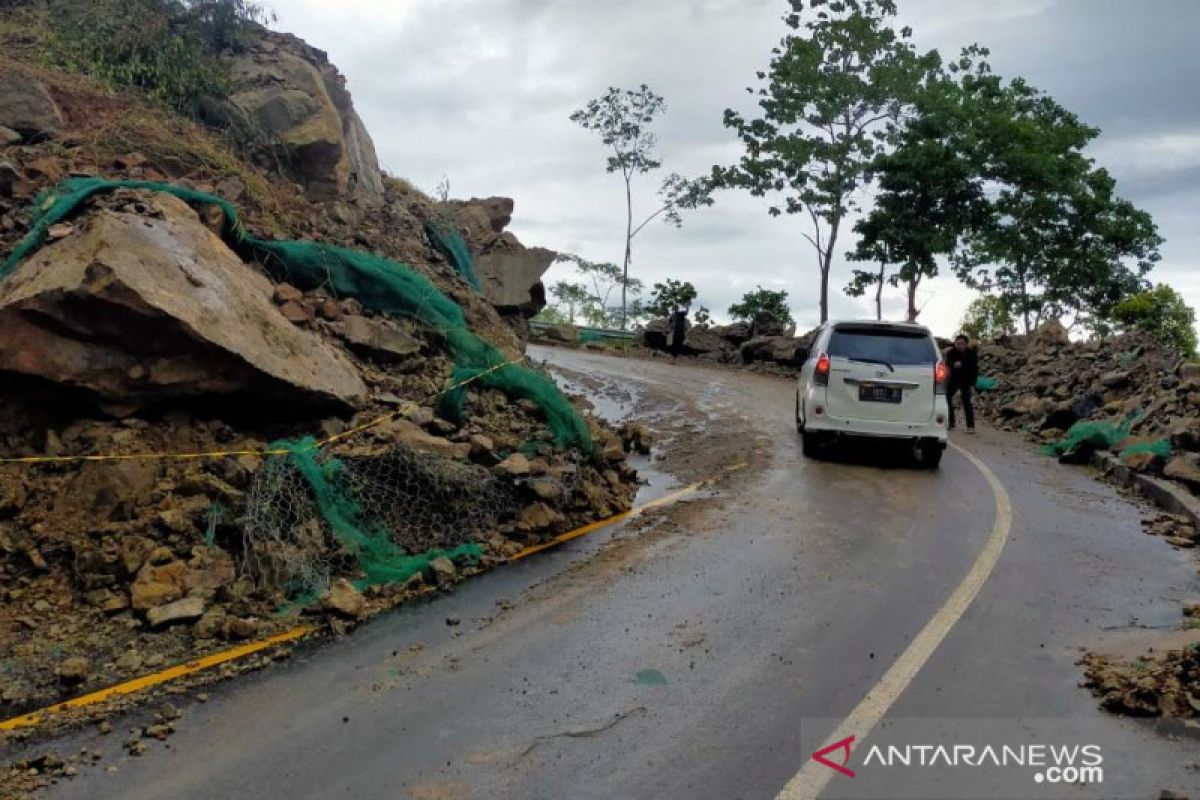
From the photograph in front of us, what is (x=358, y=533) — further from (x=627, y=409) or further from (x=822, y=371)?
(x=627, y=409)

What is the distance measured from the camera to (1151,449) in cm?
1295

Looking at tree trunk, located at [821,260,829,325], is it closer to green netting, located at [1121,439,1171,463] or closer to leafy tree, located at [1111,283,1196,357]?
leafy tree, located at [1111,283,1196,357]

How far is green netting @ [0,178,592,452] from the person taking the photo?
33.4ft

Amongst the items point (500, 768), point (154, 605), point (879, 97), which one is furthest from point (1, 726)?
point (879, 97)

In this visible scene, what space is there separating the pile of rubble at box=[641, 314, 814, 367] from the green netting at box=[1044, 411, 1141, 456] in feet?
51.0

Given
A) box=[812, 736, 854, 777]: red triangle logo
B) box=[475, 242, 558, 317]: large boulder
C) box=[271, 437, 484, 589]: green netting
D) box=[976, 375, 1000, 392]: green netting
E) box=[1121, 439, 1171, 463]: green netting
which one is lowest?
box=[812, 736, 854, 777]: red triangle logo

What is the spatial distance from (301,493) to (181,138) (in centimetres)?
686

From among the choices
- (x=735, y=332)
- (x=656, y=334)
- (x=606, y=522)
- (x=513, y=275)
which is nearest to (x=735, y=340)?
(x=735, y=332)

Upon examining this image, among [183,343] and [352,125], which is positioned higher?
[352,125]

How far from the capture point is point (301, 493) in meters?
7.83

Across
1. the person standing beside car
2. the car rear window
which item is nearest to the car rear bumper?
the car rear window

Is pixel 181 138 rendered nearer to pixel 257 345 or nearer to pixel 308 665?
pixel 257 345

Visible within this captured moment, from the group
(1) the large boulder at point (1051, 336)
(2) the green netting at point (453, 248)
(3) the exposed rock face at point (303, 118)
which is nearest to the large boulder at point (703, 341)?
(1) the large boulder at point (1051, 336)

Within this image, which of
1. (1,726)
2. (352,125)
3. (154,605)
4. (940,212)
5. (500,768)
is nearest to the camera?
(500,768)
